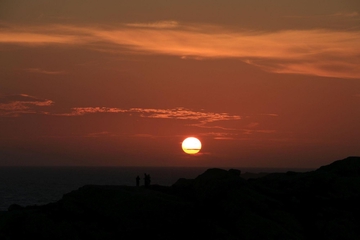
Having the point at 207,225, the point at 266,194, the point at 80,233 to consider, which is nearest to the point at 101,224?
the point at 80,233

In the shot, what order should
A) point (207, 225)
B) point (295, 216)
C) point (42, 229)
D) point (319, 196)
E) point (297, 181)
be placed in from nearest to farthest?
point (42, 229) → point (207, 225) → point (295, 216) → point (319, 196) → point (297, 181)

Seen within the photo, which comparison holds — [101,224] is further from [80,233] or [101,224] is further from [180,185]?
[180,185]

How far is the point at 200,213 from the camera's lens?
29969 mm

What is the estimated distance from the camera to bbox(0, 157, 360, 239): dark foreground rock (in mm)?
27656

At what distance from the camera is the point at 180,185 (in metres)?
36.4

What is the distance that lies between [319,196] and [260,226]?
6918 millimetres

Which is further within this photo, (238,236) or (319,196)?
(319,196)

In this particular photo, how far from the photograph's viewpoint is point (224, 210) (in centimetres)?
3058

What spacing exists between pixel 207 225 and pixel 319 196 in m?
Answer: 8.85

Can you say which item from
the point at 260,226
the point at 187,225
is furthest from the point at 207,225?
the point at 260,226

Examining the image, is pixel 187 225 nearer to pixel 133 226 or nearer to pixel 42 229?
pixel 133 226

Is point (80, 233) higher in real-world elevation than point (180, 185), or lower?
lower

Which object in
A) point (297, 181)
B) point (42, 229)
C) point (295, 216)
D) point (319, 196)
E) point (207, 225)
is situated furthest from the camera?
point (297, 181)

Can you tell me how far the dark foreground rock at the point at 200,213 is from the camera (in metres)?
27.7
